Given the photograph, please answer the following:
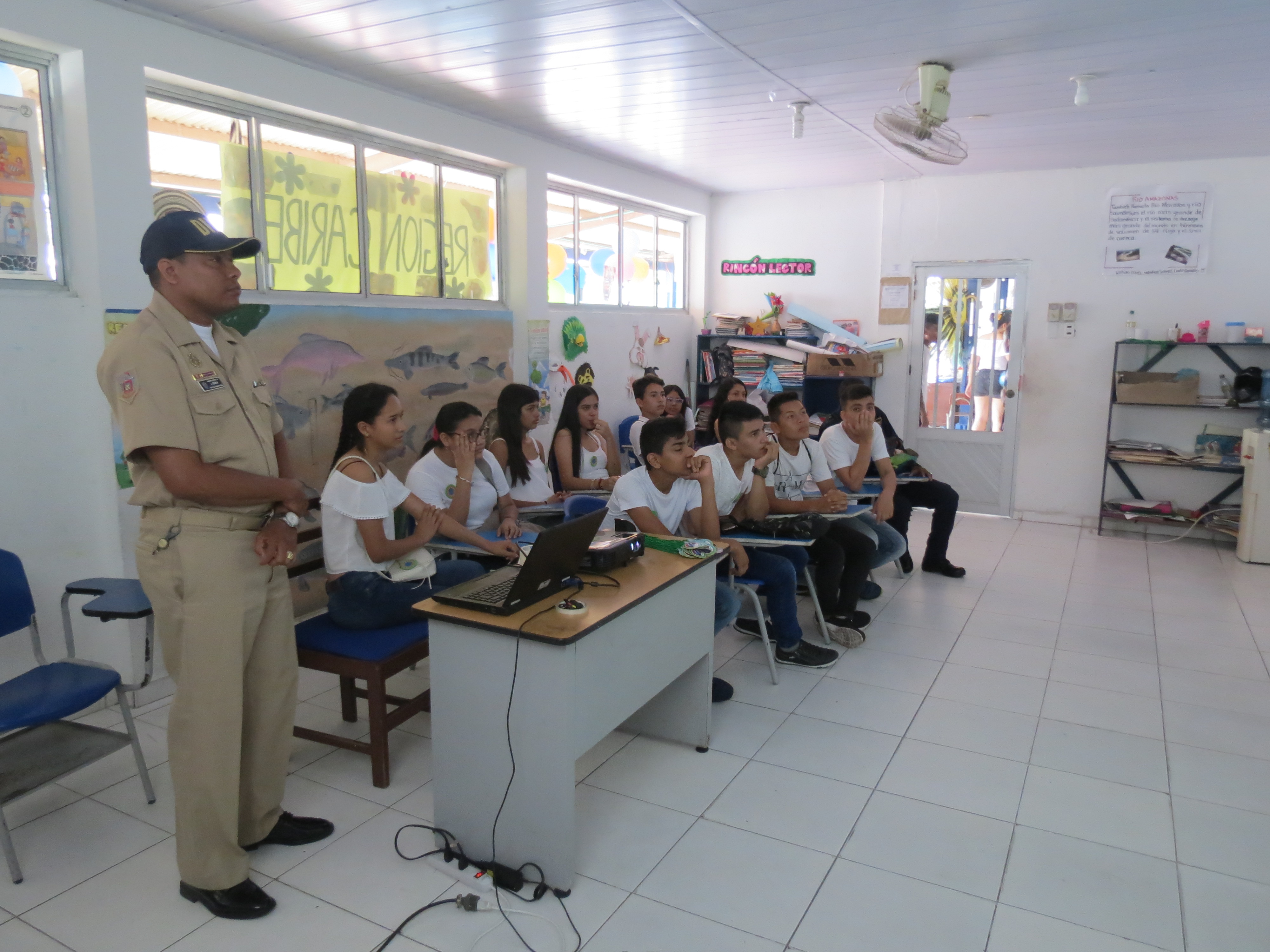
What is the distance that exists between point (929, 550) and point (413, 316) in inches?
134

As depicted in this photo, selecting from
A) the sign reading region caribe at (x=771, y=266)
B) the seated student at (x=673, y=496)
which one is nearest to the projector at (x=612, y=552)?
the seated student at (x=673, y=496)

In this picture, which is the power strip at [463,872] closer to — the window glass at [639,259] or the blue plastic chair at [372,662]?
the blue plastic chair at [372,662]

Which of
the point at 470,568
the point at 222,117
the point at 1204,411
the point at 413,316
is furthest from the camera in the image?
the point at 1204,411

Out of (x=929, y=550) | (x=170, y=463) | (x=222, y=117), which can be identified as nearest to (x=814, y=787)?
(x=170, y=463)

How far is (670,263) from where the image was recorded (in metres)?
7.37

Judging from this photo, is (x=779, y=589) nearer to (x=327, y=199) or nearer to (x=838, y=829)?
(x=838, y=829)

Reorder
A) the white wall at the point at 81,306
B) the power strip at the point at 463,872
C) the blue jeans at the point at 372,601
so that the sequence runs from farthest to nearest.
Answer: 1. the white wall at the point at 81,306
2. the blue jeans at the point at 372,601
3. the power strip at the point at 463,872

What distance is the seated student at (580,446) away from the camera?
4688mm

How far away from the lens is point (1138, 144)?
5.40m

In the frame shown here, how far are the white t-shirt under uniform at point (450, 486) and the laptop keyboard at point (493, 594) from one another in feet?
4.08

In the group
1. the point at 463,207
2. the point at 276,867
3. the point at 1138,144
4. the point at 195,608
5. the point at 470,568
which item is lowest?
the point at 276,867

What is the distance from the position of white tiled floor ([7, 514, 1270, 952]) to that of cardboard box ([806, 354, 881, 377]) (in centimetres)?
328

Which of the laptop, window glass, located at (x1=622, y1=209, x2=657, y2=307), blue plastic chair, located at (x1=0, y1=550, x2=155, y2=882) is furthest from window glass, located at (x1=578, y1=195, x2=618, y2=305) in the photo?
blue plastic chair, located at (x1=0, y1=550, x2=155, y2=882)

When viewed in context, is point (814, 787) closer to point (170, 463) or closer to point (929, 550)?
point (170, 463)
